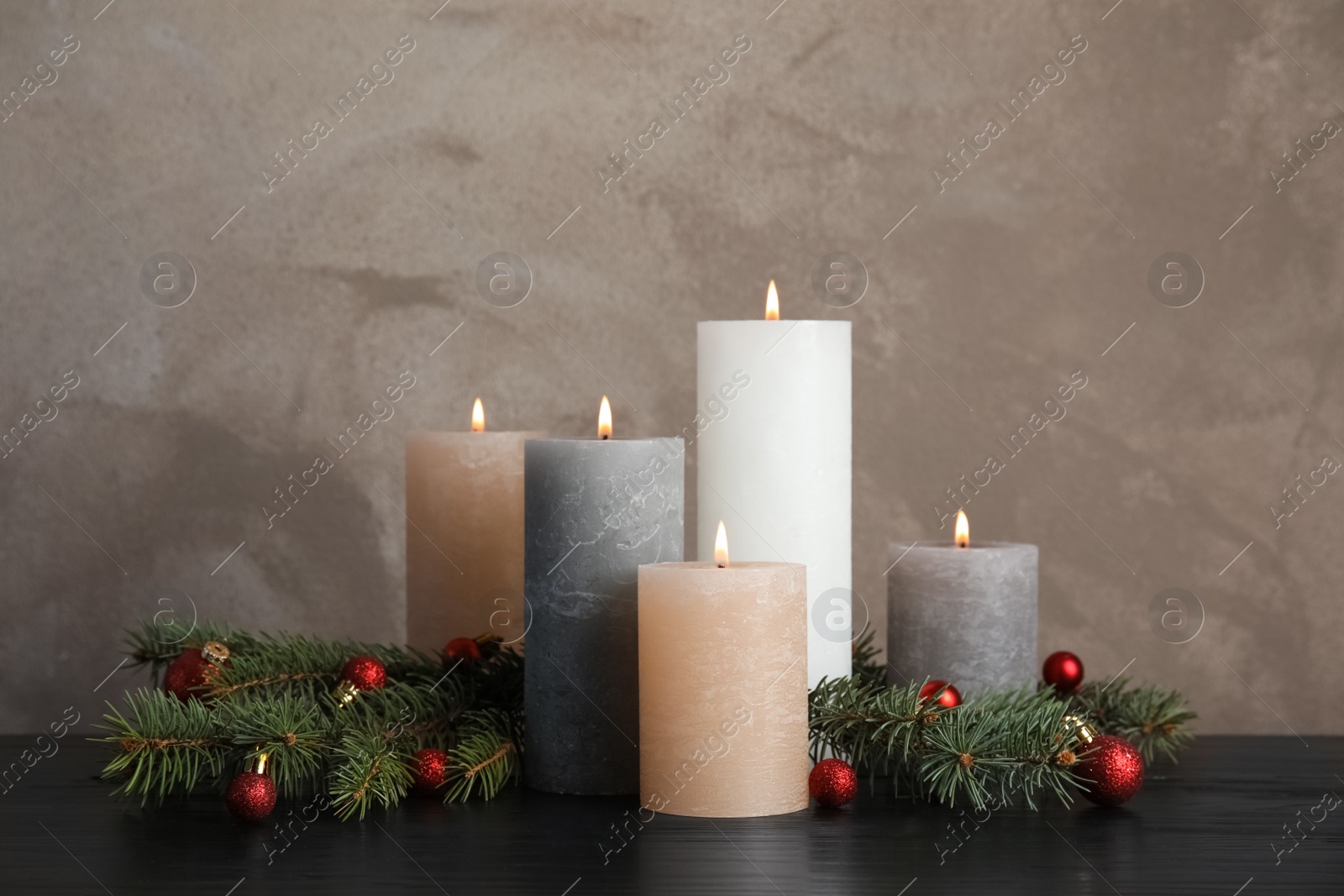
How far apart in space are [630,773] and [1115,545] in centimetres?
104

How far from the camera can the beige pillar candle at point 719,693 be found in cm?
87

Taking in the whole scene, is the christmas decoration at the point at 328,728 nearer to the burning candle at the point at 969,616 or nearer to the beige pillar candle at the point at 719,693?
the beige pillar candle at the point at 719,693

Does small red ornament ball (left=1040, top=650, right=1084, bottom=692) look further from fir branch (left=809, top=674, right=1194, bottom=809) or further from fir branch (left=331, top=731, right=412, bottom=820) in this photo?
fir branch (left=331, top=731, right=412, bottom=820)

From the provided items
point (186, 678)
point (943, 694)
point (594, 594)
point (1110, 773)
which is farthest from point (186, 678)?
point (1110, 773)

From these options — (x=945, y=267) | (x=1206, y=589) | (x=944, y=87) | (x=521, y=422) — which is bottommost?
(x=1206, y=589)

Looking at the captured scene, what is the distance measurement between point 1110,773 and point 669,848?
309 millimetres

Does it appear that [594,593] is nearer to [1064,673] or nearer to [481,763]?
[481,763]

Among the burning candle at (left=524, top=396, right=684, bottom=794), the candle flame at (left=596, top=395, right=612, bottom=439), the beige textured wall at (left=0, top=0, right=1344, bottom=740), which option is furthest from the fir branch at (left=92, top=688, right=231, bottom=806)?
the beige textured wall at (left=0, top=0, right=1344, bottom=740)

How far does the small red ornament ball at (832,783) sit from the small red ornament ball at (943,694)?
0.09 meters

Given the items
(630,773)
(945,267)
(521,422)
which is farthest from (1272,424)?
(630,773)

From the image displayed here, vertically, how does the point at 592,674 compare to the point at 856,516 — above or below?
below

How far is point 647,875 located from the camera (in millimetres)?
750

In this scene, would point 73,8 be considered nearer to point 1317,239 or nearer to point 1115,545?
point 1115,545

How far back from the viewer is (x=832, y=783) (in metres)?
0.90
